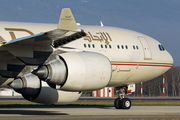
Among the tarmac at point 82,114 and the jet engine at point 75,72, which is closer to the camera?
the jet engine at point 75,72

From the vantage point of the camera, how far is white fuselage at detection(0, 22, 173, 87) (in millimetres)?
22705

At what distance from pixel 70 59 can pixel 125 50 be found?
7.35m

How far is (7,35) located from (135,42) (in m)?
8.00

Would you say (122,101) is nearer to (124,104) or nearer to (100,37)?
(124,104)

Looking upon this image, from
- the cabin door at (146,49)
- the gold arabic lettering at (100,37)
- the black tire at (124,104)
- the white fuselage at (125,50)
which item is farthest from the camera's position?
the black tire at (124,104)

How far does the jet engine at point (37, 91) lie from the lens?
1955 centimetres

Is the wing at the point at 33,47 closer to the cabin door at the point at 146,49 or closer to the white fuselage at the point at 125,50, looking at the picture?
the white fuselage at the point at 125,50

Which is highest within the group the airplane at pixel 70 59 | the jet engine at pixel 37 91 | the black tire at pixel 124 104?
the airplane at pixel 70 59

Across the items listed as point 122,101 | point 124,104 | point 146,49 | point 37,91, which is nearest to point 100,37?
point 146,49

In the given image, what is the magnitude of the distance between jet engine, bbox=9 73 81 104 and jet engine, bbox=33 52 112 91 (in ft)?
7.55

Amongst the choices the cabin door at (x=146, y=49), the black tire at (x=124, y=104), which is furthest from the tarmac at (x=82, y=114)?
the cabin door at (x=146, y=49)

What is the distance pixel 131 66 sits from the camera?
960 inches

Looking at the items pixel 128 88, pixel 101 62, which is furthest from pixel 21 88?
pixel 128 88

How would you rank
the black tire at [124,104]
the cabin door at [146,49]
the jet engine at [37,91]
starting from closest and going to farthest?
the jet engine at [37,91], the cabin door at [146,49], the black tire at [124,104]
